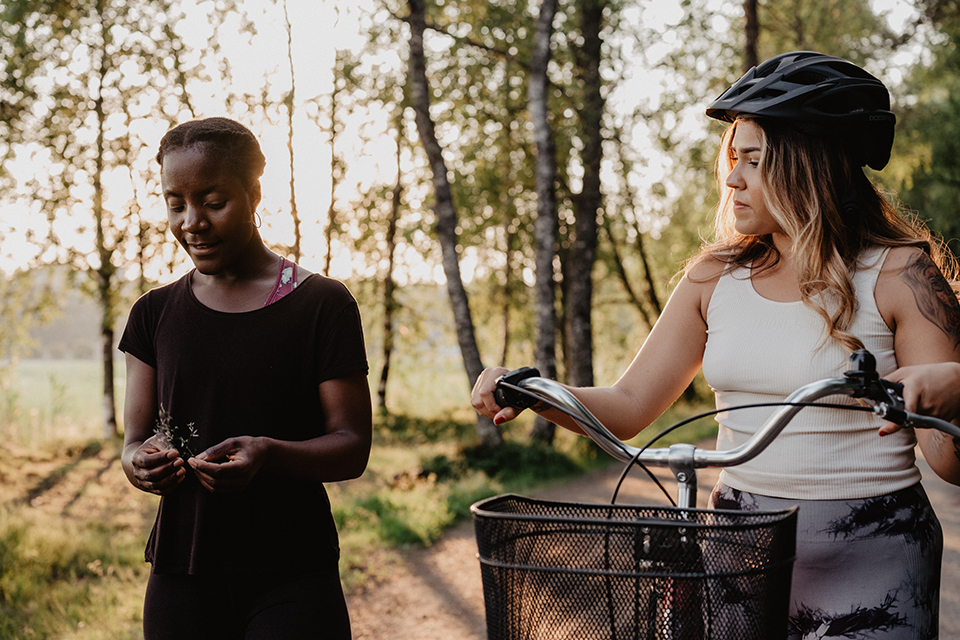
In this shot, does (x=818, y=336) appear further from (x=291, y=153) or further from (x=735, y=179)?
(x=291, y=153)

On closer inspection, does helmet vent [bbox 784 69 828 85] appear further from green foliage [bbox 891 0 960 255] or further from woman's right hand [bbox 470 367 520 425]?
green foliage [bbox 891 0 960 255]

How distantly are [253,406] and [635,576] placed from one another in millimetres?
1214

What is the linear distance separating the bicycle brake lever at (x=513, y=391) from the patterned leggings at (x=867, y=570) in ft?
2.32

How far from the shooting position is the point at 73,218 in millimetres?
15867

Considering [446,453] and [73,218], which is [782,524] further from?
[73,218]

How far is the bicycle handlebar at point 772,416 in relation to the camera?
5.32 ft

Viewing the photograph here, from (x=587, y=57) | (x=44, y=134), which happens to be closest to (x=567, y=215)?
(x=587, y=57)

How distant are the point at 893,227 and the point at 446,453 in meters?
10.2

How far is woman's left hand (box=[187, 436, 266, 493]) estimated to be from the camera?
203cm

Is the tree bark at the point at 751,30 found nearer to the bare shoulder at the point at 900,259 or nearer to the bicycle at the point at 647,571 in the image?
the bare shoulder at the point at 900,259

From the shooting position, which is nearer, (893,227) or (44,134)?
(893,227)

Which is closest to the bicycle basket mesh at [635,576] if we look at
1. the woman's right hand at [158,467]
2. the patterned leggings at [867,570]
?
the patterned leggings at [867,570]

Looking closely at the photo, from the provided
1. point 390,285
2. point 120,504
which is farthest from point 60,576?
point 390,285

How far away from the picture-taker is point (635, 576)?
1501 millimetres
